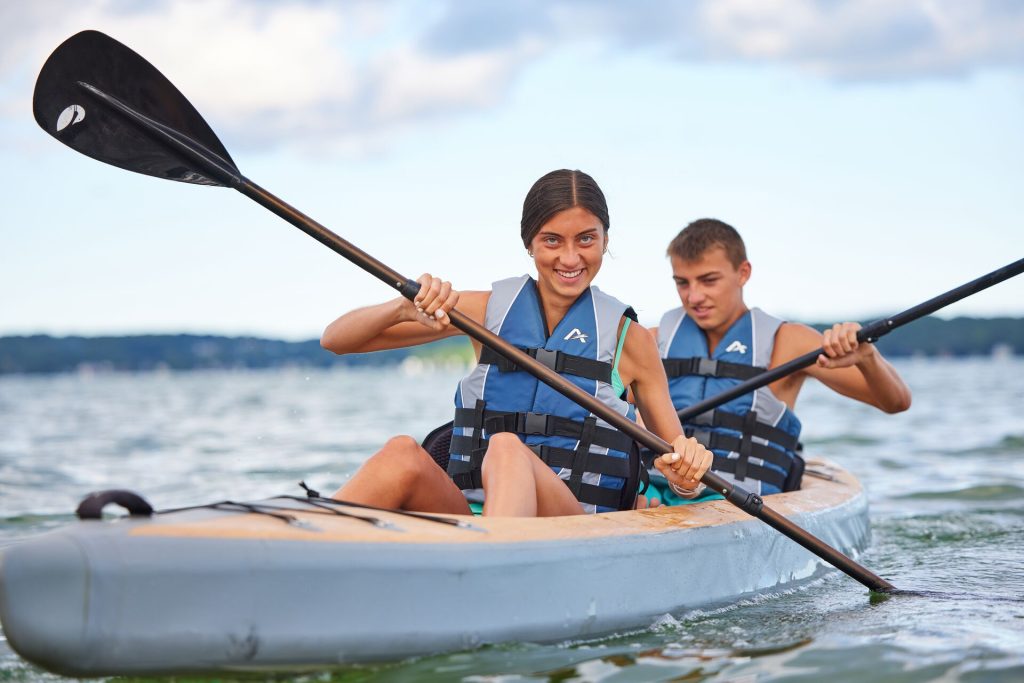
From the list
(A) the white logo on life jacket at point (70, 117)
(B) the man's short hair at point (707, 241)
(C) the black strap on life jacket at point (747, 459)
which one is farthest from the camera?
(B) the man's short hair at point (707, 241)

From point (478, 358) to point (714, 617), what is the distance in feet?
3.64

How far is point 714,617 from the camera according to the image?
338 cm

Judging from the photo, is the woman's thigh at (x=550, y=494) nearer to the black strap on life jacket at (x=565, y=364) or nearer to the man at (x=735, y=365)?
the black strap on life jacket at (x=565, y=364)

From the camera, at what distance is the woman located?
338 cm

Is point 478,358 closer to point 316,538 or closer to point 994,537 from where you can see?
point 316,538

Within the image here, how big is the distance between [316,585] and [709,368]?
2.73 m

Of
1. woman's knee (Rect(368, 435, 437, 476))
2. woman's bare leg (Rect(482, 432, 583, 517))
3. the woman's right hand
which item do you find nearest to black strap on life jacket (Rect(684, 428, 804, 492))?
woman's bare leg (Rect(482, 432, 583, 517))

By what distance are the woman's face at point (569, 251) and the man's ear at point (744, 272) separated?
4.85ft

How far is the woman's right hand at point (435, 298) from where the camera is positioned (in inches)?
126

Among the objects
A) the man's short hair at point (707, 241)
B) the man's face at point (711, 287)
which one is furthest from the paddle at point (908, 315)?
the man's short hair at point (707, 241)

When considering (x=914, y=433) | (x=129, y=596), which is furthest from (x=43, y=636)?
(x=914, y=433)

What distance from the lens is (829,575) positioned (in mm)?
4250

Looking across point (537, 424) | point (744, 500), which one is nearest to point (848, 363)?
point (744, 500)

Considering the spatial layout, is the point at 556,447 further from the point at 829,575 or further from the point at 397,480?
the point at 829,575
